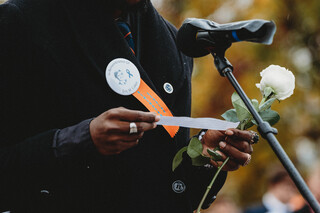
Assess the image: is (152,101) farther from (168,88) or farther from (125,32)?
(125,32)

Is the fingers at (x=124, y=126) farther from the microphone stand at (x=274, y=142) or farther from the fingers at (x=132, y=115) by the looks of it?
the microphone stand at (x=274, y=142)

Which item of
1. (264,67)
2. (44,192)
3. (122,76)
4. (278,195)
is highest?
(122,76)

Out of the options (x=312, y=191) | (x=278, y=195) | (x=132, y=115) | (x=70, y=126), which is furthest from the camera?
(x=278, y=195)

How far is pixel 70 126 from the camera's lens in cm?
171

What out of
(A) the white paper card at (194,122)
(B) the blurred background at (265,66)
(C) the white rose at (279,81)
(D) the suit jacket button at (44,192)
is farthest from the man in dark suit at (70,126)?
(B) the blurred background at (265,66)

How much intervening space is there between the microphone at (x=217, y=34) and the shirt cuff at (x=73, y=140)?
52 cm

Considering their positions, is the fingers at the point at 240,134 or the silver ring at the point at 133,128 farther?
the fingers at the point at 240,134

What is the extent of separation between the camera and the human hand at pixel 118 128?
1431mm

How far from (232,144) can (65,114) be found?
0.68 meters

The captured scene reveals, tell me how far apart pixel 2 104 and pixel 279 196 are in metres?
4.13

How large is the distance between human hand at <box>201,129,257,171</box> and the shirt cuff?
56 centimetres

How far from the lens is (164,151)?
6.13 ft

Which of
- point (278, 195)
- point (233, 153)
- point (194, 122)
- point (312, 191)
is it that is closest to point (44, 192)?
point (194, 122)

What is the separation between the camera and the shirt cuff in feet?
5.04
